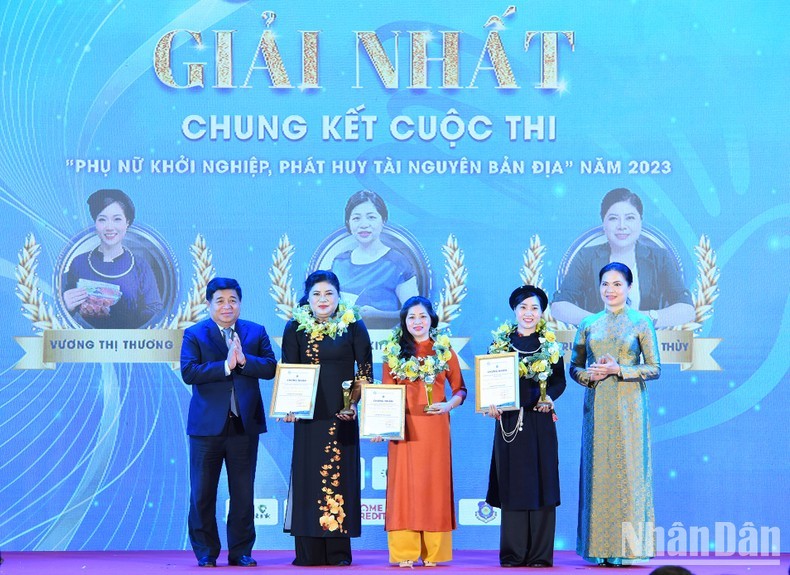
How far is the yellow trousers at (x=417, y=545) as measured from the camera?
529cm

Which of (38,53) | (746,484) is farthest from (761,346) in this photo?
(38,53)

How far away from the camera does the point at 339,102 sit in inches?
247

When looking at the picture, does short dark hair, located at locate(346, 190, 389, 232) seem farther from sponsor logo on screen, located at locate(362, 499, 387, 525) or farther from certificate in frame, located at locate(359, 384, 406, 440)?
sponsor logo on screen, located at locate(362, 499, 387, 525)

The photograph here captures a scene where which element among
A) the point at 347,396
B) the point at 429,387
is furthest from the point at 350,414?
the point at 429,387

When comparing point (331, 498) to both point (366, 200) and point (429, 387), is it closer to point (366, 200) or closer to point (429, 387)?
point (429, 387)

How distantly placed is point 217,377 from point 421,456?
1.09 m

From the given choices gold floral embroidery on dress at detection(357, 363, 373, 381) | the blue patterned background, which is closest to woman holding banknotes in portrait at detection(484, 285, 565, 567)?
gold floral embroidery on dress at detection(357, 363, 373, 381)

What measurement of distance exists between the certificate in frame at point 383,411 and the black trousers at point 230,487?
62 centimetres

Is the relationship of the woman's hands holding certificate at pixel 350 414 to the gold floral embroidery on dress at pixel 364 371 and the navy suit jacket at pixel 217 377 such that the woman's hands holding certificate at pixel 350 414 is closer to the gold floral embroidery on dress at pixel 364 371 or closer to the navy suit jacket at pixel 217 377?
the gold floral embroidery on dress at pixel 364 371

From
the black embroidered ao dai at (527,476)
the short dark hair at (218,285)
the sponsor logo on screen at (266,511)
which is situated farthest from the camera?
the sponsor logo on screen at (266,511)

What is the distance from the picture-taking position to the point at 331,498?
530 cm

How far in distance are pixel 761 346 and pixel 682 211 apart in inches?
35.9

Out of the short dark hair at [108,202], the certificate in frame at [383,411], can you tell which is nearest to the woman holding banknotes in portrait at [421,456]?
the certificate in frame at [383,411]

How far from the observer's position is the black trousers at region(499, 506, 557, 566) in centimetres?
528
